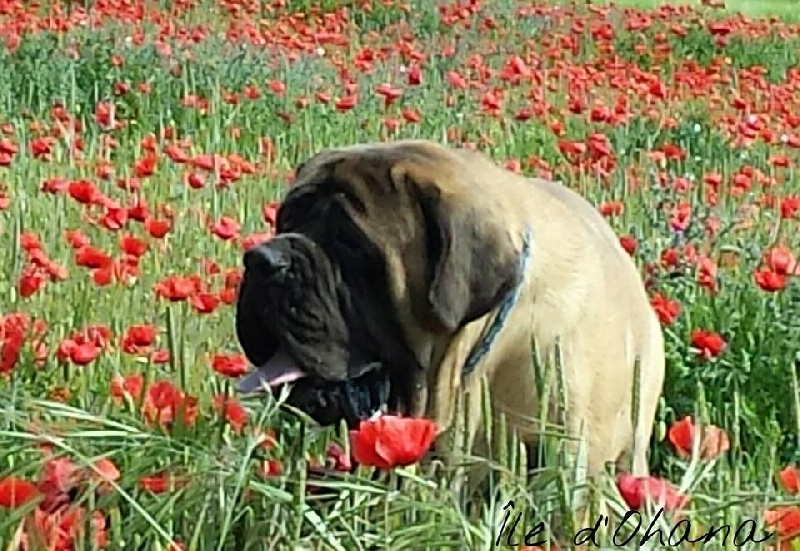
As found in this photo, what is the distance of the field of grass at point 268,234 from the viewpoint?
2213 millimetres

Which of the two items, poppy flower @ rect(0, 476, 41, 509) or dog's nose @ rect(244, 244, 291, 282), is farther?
dog's nose @ rect(244, 244, 291, 282)

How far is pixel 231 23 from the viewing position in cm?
1074

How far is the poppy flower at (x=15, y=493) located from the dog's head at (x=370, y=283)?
87 centimetres

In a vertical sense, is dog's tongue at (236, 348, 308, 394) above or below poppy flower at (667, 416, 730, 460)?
below

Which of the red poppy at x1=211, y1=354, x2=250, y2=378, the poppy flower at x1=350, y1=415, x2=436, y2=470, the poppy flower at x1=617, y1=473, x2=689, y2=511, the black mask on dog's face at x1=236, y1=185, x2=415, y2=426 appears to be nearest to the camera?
the poppy flower at x1=350, y1=415, x2=436, y2=470

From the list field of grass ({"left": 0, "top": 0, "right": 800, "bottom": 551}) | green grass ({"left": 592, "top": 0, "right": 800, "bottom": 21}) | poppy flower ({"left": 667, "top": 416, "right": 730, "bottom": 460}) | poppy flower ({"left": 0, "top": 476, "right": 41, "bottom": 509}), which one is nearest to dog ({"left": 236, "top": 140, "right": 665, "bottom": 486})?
field of grass ({"left": 0, "top": 0, "right": 800, "bottom": 551})

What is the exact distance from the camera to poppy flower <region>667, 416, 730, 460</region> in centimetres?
224

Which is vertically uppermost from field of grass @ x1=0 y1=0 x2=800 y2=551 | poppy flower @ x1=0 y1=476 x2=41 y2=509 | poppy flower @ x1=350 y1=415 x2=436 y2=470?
poppy flower @ x1=350 y1=415 x2=436 y2=470

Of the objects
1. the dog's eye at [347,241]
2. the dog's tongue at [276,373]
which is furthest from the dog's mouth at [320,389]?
the dog's eye at [347,241]

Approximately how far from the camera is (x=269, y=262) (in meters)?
3.05

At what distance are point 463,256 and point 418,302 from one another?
0.43 ft

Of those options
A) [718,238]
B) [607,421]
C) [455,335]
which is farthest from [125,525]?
[718,238]

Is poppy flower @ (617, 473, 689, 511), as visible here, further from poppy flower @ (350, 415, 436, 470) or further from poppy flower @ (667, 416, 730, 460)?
poppy flower @ (350, 415, 436, 470)

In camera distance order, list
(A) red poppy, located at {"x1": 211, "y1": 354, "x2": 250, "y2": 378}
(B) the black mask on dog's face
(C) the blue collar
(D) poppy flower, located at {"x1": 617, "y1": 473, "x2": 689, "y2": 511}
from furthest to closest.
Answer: (C) the blue collar, (B) the black mask on dog's face, (A) red poppy, located at {"x1": 211, "y1": 354, "x2": 250, "y2": 378}, (D) poppy flower, located at {"x1": 617, "y1": 473, "x2": 689, "y2": 511}
